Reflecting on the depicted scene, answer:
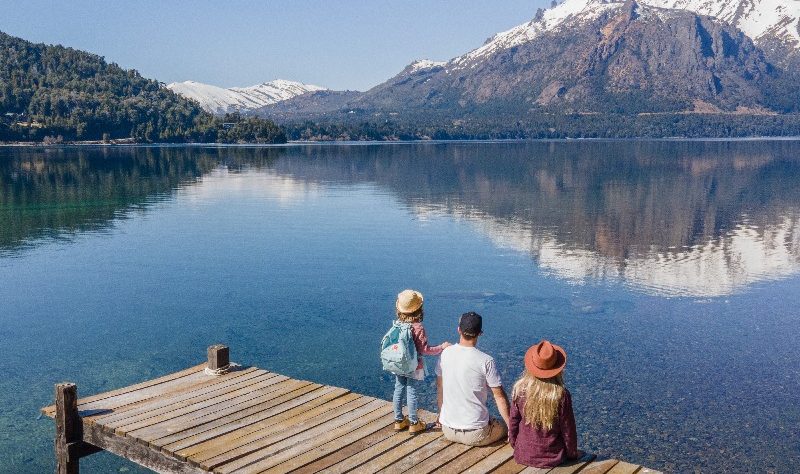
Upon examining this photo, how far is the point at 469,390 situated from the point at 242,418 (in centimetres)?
476

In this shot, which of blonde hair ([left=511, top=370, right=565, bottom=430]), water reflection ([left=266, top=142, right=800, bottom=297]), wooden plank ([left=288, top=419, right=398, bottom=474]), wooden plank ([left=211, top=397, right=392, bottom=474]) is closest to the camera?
blonde hair ([left=511, top=370, right=565, bottom=430])

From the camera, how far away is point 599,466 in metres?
11.8

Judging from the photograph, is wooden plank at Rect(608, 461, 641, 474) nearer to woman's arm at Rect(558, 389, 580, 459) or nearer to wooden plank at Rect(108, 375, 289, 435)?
woman's arm at Rect(558, 389, 580, 459)

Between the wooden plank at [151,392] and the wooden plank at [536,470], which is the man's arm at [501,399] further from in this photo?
the wooden plank at [151,392]

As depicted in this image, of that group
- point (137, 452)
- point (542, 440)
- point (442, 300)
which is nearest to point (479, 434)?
point (542, 440)

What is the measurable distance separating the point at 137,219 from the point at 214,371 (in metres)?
43.6

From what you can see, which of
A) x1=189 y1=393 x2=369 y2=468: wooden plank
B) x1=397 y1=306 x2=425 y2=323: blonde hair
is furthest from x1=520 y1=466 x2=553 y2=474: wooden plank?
x1=189 y1=393 x2=369 y2=468: wooden plank

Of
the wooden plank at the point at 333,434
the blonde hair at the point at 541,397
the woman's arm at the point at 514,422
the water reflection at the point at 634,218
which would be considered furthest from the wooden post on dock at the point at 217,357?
the water reflection at the point at 634,218

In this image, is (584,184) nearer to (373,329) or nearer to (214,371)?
(373,329)

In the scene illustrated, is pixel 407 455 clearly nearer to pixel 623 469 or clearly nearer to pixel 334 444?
pixel 334 444

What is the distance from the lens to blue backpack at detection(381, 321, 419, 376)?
12781 mm

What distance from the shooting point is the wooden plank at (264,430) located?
41.8 feet

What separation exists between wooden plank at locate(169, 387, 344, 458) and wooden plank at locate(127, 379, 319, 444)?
42 centimetres

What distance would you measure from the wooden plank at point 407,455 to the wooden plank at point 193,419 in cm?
367
